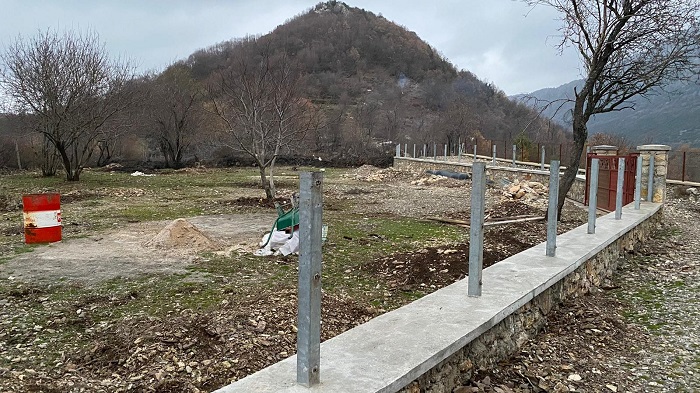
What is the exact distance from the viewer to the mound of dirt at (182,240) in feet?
26.1

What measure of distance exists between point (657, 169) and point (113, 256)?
10816 mm

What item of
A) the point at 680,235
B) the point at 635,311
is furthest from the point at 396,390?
the point at 680,235

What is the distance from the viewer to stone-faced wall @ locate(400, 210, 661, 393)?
10.0 ft

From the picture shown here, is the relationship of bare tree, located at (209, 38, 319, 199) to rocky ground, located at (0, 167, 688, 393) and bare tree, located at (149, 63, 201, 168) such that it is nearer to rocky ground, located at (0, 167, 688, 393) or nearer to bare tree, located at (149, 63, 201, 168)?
rocky ground, located at (0, 167, 688, 393)

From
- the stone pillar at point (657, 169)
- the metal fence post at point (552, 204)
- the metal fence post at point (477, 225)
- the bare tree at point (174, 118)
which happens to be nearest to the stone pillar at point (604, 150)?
the stone pillar at point (657, 169)

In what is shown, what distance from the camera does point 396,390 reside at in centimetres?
261

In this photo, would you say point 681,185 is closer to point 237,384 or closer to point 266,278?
point 266,278

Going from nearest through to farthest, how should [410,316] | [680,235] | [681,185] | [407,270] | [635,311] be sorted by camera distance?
1. [410,316]
2. [635,311]
3. [407,270]
4. [680,235]
5. [681,185]

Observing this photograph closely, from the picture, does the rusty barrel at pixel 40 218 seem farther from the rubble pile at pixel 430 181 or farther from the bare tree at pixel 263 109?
the rubble pile at pixel 430 181

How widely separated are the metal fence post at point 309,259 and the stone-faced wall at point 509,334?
65 centimetres

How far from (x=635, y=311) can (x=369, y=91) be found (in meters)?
80.0

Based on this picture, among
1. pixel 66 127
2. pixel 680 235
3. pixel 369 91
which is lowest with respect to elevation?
pixel 680 235

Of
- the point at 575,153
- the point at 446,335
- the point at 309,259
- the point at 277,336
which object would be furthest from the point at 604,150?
the point at 309,259

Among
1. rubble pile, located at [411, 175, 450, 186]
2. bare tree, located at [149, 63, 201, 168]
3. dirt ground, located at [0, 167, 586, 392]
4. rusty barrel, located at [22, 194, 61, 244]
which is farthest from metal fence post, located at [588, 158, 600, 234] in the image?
bare tree, located at [149, 63, 201, 168]
